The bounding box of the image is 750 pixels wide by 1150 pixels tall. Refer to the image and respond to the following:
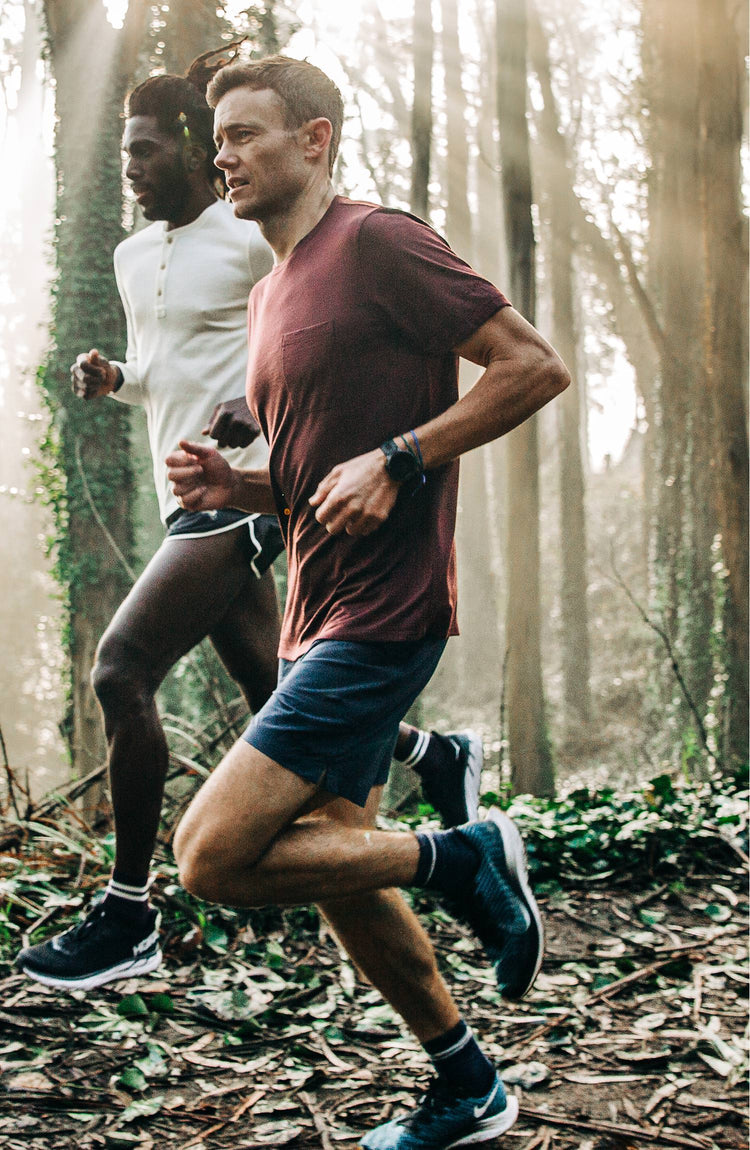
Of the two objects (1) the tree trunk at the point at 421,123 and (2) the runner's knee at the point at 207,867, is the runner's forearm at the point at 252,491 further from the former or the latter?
(1) the tree trunk at the point at 421,123

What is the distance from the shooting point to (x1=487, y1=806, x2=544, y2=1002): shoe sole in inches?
99.7

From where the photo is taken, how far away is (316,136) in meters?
2.63

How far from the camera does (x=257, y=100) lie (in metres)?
2.59

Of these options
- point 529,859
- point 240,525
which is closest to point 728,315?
point 529,859

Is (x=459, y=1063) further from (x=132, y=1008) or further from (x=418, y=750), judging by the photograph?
(x=132, y=1008)

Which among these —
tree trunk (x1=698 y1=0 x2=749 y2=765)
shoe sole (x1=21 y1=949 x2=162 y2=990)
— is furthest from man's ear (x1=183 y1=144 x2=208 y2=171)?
tree trunk (x1=698 y1=0 x2=749 y2=765)

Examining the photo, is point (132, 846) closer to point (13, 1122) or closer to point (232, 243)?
point (13, 1122)

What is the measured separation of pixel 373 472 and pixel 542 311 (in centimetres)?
3226

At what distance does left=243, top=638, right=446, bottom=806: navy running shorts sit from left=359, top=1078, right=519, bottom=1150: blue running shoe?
96 centimetres

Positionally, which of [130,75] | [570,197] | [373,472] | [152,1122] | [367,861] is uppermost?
[570,197]

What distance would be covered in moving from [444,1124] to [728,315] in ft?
23.9

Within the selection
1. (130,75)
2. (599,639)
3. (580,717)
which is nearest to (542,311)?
(599,639)

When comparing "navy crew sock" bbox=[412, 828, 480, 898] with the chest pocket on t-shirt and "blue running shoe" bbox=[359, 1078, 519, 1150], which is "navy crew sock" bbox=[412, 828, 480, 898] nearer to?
"blue running shoe" bbox=[359, 1078, 519, 1150]

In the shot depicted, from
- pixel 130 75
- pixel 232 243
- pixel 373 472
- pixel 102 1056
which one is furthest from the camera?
pixel 130 75
